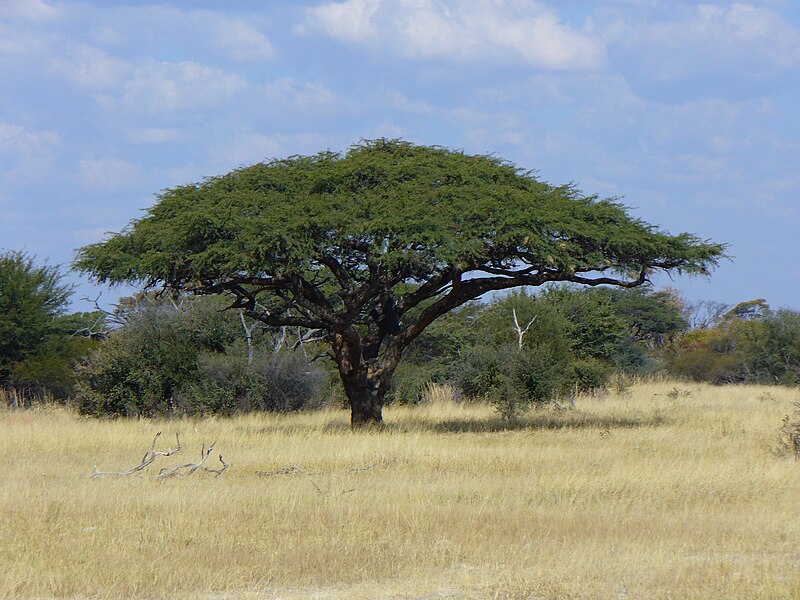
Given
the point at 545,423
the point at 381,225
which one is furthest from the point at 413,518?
the point at 545,423

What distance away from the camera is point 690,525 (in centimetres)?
1003

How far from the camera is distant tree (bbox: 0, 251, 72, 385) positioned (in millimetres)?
30734

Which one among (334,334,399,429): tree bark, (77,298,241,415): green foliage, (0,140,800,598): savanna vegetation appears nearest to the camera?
(0,140,800,598): savanna vegetation

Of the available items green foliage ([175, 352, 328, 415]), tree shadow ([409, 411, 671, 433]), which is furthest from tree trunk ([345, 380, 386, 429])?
green foliage ([175, 352, 328, 415])

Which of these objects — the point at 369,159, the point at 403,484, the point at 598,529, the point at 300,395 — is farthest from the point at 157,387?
the point at 598,529

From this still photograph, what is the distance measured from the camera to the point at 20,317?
30906mm

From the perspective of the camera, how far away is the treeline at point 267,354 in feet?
84.1

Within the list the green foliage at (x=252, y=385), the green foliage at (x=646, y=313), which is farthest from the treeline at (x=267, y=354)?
the green foliage at (x=646, y=313)

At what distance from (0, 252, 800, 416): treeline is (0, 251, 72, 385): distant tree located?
4cm

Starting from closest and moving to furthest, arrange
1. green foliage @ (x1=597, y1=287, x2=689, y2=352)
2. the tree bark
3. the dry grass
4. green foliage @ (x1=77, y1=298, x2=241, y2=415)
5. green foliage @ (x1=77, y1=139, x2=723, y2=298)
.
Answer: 1. the dry grass
2. green foliage @ (x1=77, y1=139, x2=723, y2=298)
3. the tree bark
4. green foliage @ (x1=77, y1=298, x2=241, y2=415)
5. green foliage @ (x1=597, y1=287, x2=689, y2=352)

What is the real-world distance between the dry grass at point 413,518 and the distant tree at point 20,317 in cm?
1240

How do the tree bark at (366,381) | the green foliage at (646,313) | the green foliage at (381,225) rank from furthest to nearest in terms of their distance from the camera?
the green foliage at (646,313), the tree bark at (366,381), the green foliage at (381,225)

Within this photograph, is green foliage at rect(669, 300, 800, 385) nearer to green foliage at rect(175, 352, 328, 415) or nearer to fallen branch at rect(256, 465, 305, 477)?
green foliage at rect(175, 352, 328, 415)

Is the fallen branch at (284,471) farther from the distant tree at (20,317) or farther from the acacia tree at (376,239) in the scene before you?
the distant tree at (20,317)
